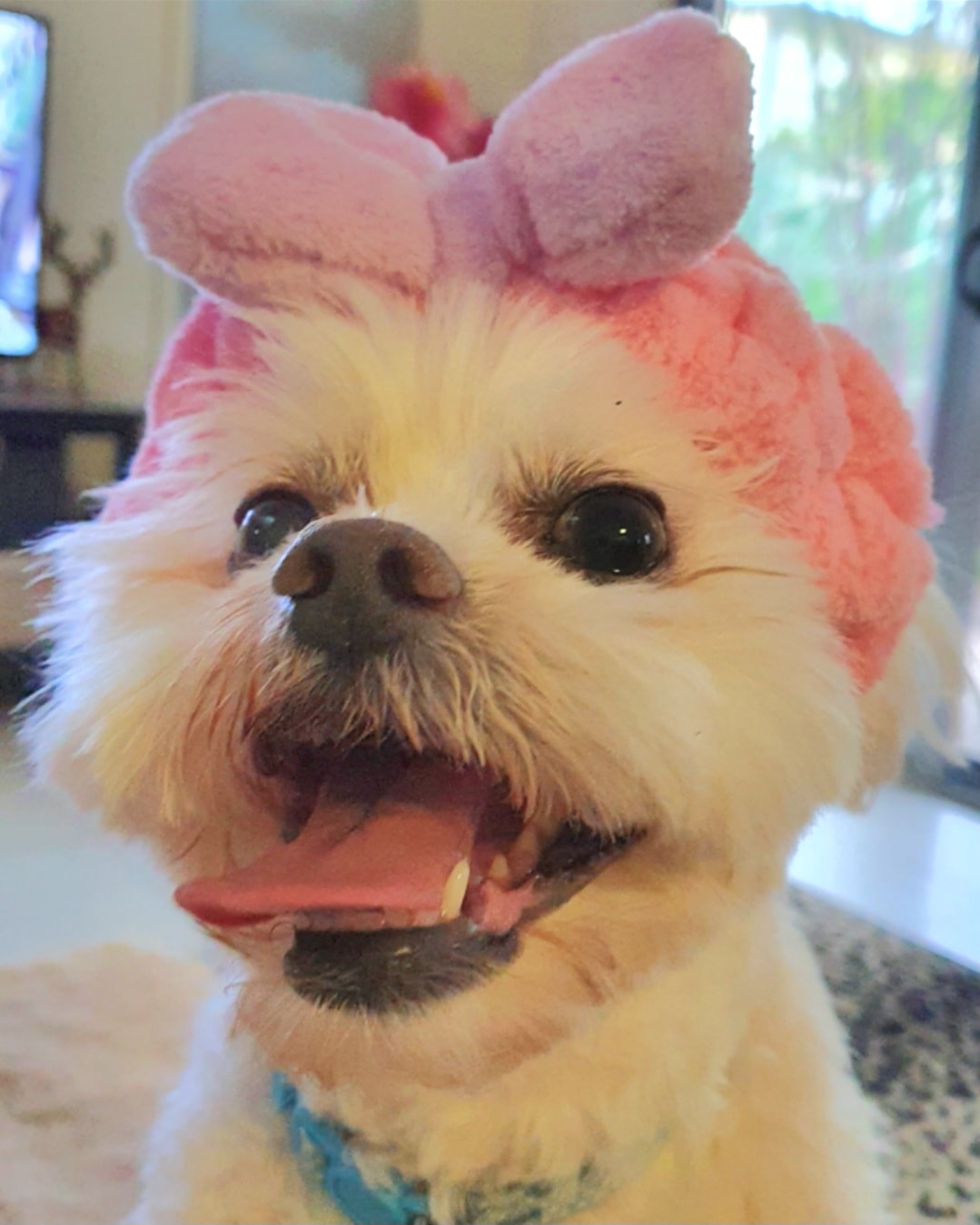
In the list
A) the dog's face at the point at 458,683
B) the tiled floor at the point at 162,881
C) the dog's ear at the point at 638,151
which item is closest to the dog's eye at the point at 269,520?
the dog's face at the point at 458,683

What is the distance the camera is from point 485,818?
0.68 meters

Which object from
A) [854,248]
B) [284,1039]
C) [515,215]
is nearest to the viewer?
[284,1039]

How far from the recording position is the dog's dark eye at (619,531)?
0.71m

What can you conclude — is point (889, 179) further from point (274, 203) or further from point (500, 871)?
point (500, 871)

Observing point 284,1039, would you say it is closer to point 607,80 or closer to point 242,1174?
point 242,1174

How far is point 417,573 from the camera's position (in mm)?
A: 592

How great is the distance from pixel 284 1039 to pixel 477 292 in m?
0.46

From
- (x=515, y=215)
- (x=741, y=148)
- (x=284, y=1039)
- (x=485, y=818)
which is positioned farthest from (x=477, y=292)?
(x=284, y=1039)

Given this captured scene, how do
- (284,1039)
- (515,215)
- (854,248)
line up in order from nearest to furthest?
1. (284,1039)
2. (515,215)
3. (854,248)

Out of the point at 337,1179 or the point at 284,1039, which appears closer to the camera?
the point at 284,1039

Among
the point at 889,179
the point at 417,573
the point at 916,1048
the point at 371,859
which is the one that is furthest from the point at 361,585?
the point at 889,179

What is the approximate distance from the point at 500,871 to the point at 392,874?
0.07 meters

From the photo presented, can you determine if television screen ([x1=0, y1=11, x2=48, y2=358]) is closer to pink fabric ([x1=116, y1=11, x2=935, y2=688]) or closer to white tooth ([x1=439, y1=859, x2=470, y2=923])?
pink fabric ([x1=116, y1=11, x2=935, y2=688])

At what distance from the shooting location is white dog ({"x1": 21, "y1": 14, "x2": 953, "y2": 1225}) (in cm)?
61
